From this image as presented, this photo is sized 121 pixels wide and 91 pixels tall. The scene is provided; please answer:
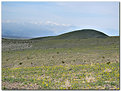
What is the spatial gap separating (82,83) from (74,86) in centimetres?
83

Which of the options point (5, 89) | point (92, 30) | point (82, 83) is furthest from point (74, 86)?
point (92, 30)

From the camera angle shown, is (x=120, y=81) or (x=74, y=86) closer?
(x=74, y=86)

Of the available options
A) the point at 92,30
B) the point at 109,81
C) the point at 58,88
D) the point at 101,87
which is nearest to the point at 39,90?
the point at 58,88

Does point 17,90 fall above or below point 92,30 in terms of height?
below

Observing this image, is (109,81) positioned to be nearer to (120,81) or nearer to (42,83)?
(120,81)

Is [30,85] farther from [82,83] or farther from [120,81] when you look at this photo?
[120,81]

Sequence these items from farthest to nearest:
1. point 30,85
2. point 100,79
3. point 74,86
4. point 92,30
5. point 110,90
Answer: point 92,30, point 100,79, point 30,85, point 74,86, point 110,90

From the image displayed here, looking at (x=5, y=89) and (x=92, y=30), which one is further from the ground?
(x=92, y=30)

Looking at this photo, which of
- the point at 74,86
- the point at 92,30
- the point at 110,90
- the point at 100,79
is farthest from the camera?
the point at 92,30

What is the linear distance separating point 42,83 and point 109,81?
14.7 ft

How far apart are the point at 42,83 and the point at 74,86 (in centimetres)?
232

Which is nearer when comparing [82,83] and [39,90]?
[39,90]

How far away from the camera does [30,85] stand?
11.5m

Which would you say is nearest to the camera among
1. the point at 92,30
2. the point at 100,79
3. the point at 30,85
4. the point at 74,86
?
the point at 74,86
